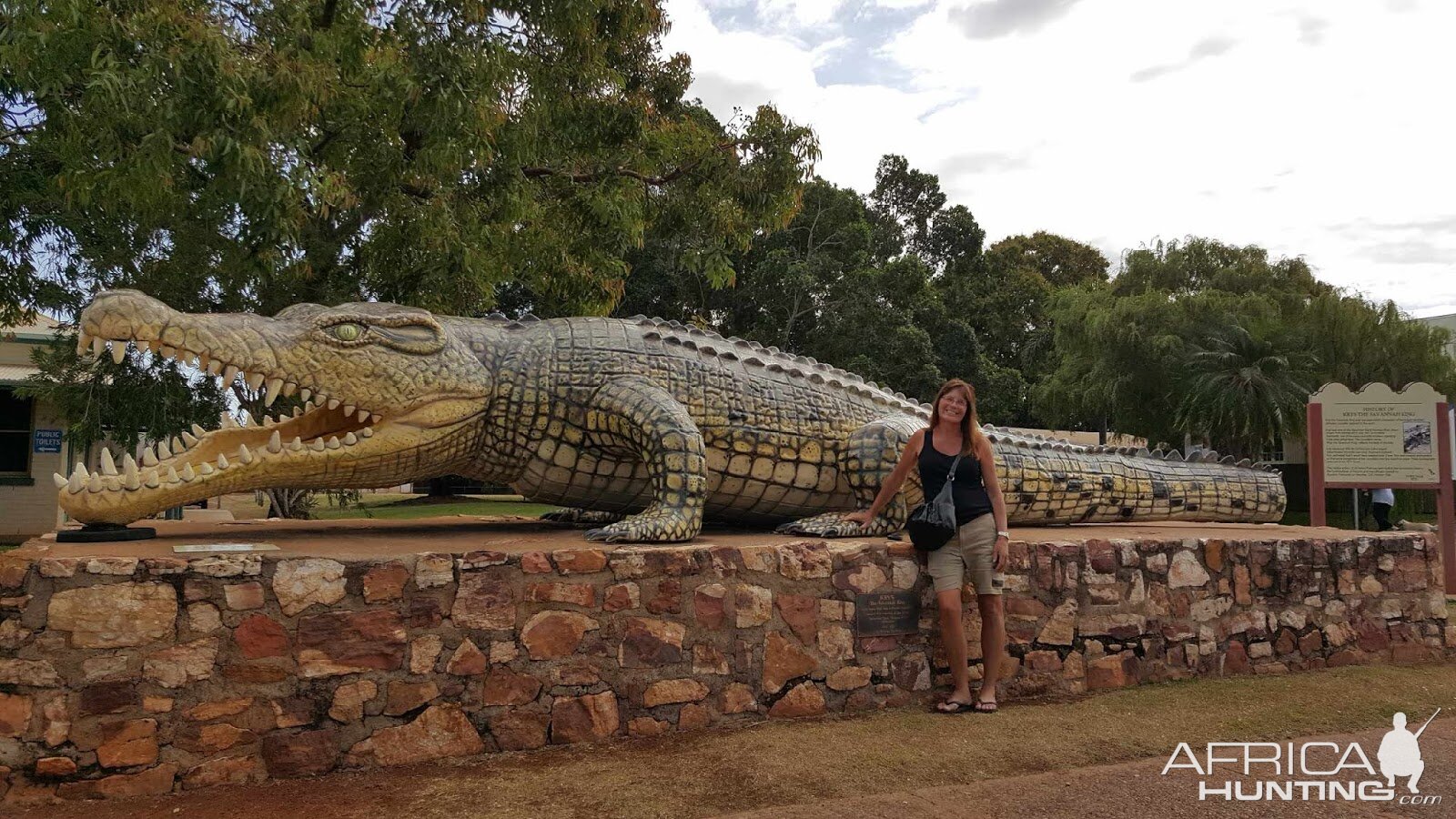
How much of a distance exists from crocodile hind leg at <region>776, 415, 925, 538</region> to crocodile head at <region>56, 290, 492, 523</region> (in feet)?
5.99

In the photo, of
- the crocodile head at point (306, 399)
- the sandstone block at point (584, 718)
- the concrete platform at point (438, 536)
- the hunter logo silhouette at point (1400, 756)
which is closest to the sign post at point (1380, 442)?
the concrete platform at point (438, 536)

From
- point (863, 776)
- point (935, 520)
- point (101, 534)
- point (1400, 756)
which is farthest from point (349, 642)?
point (1400, 756)

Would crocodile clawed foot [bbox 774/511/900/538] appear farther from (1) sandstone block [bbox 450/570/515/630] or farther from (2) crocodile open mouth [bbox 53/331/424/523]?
(2) crocodile open mouth [bbox 53/331/424/523]

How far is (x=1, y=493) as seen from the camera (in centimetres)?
1420

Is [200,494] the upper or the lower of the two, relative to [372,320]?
lower

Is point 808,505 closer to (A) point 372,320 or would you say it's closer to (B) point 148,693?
(A) point 372,320

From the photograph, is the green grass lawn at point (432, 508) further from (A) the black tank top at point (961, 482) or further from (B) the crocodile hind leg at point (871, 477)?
(A) the black tank top at point (961, 482)

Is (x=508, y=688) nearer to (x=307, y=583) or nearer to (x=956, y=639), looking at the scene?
(x=307, y=583)

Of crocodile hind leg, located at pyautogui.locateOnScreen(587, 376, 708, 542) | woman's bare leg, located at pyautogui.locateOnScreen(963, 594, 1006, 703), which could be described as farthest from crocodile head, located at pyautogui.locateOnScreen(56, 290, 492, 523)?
woman's bare leg, located at pyautogui.locateOnScreen(963, 594, 1006, 703)

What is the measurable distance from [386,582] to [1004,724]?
264cm

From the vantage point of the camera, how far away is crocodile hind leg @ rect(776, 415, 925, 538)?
183 inches

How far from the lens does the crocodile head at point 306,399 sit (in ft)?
11.6

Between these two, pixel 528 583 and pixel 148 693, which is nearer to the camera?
pixel 148 693

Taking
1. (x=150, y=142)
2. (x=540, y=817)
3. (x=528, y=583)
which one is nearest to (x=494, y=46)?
(x=150, y=142)
